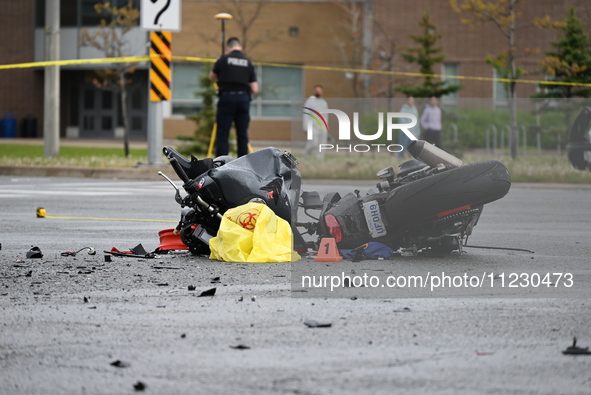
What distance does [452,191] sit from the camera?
25.8 ft

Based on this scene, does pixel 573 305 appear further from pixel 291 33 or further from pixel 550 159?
pixel 291 33

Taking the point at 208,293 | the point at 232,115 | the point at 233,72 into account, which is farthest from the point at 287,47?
the point at 208,293

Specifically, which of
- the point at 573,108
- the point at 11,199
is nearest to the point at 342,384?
the point at 11,199

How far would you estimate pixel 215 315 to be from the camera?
5.91m

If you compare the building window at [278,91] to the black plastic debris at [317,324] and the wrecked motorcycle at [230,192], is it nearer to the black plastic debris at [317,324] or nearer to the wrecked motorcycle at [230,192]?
the wrecked motorcycle at [230,192]

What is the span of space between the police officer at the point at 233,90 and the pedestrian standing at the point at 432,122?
8.59ft

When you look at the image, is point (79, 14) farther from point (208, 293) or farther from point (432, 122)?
point (208, 293)

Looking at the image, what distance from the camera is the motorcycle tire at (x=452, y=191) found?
25.8 feet

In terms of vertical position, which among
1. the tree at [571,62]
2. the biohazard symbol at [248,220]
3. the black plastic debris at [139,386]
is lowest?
the black plastic debris at [139,386]

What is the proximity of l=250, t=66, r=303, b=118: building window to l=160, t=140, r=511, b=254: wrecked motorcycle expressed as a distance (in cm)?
3113

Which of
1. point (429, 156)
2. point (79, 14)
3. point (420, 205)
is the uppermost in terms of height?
point (79, 14)

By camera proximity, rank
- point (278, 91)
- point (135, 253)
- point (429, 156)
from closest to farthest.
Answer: point (429, 156)
point (135, 253)
point (278, 91)

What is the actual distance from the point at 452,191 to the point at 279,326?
2694 millimetres

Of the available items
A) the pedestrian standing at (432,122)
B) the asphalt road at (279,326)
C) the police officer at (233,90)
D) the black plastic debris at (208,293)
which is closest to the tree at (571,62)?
the pedestrian standing at (432,122)
